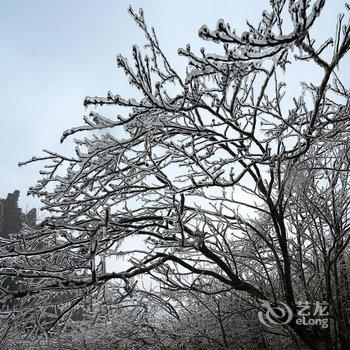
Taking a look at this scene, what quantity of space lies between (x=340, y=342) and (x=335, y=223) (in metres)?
1.45

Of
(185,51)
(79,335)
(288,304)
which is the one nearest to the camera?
(185,51)

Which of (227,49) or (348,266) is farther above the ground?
(227,49)

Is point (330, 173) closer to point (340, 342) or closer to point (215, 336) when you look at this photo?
point (340, 342)

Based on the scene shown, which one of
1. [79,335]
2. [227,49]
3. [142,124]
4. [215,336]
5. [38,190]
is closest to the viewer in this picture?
[227,49]

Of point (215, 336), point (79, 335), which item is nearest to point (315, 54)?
point (215, 336)

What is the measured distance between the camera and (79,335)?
595 cm

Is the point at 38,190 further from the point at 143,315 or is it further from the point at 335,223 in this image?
the point at 335,223

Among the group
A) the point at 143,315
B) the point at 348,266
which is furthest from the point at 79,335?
the point at 348,266

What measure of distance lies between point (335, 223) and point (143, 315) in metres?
3.17

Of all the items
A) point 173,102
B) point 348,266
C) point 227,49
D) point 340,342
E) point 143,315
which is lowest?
point 340,342

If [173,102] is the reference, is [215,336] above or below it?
below

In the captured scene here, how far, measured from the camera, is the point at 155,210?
3.81m

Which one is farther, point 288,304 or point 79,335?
point 79,335

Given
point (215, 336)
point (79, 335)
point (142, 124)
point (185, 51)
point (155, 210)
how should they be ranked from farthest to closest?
point (79, 335) → point (215, 336) → point (155, 210) → point (142, 124) → point (185, 51)
